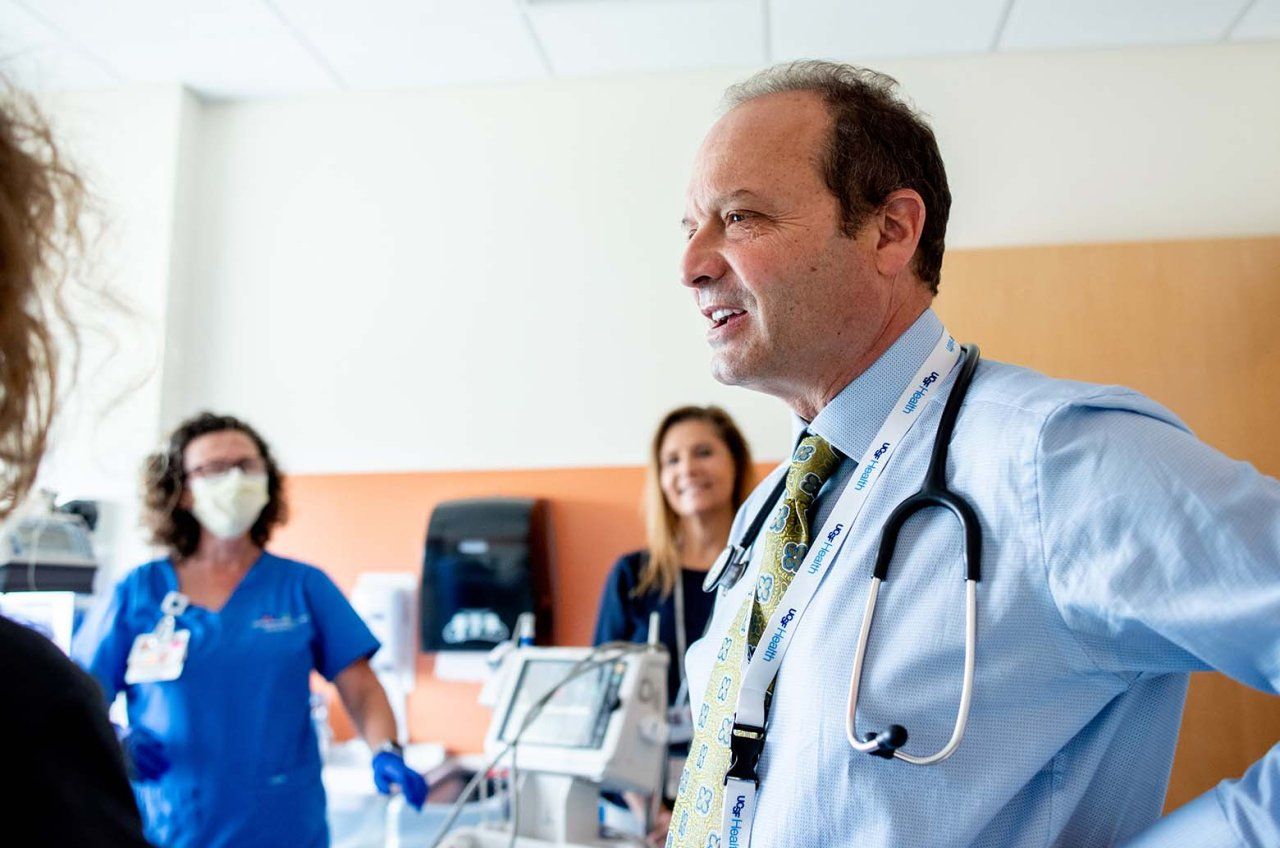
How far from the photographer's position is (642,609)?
7.85ft

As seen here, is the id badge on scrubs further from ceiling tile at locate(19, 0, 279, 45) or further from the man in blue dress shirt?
ceiling tile at locate(19, 0, 279, 45)

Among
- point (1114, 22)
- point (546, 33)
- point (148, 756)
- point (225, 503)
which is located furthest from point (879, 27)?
point (148, 756)

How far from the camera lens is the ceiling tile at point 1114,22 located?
271 centimetres

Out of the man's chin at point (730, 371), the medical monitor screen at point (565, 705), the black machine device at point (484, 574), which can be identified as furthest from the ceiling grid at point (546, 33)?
the man's chin at point (730, 371)

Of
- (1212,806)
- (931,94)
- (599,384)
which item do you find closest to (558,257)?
(599,384)

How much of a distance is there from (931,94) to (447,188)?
1.55 m

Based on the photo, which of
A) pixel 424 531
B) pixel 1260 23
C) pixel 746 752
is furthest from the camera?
pixel 424 531

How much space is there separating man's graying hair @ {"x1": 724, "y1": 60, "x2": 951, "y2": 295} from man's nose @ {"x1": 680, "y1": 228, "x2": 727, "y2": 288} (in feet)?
0.46

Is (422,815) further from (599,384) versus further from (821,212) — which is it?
(821,212)

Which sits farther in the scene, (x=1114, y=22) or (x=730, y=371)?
(x=1114, y=22)

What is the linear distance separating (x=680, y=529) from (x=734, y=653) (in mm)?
1539

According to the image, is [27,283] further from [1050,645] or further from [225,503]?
[225,503]

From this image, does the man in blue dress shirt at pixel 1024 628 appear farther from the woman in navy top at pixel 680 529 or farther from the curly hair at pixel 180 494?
the curly hair at pixel 180 494

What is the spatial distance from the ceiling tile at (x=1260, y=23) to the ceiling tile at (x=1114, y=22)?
41 mm
